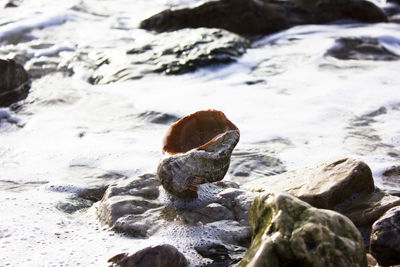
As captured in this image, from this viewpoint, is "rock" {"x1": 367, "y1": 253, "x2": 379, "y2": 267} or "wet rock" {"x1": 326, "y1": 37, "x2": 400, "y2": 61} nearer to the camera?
"rock" {"x1": 367, "y1": 253, "x2": 379, "y2": 267}

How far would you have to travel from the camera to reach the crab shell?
104 inches

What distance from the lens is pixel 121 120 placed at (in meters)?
4.46

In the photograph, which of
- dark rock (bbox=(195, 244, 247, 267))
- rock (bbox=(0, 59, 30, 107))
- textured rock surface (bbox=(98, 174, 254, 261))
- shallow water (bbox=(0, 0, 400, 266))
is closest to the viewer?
dark rock (bbox=(195, 244, 247, 267))

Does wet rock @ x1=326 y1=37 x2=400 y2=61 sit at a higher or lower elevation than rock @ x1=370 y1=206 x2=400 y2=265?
lower

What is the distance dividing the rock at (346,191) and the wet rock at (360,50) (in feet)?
11.2

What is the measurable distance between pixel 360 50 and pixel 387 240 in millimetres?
4297

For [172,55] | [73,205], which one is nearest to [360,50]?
[172,55]

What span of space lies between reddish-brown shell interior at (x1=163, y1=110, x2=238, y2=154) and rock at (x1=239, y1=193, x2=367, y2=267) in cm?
90

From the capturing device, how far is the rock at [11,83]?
5035 millimetres

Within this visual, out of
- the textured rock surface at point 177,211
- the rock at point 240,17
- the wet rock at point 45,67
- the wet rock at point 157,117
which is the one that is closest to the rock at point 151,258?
the textured rock surface at point 177,211

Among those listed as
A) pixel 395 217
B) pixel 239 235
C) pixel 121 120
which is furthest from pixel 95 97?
pixel 395 217

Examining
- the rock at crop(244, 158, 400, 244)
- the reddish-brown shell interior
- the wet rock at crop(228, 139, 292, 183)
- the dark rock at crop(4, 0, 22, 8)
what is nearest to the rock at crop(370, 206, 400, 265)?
the rock at crop(244, 158, 400, 244)

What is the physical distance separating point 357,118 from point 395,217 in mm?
2115

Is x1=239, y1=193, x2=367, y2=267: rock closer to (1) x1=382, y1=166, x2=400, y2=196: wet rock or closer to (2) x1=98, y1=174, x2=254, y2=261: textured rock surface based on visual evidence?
(2) x1=98, y1=174, x2=254, y2=261: textured rock surface
